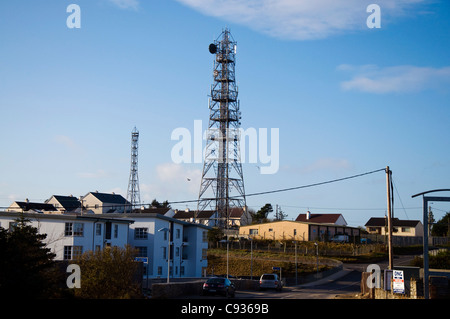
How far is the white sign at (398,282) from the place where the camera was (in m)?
A: 27.4

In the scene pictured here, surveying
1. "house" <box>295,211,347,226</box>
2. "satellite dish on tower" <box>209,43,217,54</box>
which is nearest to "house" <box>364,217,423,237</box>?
"house" <box>295,211,347,226</box>

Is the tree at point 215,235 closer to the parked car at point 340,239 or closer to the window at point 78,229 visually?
the parked car at point 340,239

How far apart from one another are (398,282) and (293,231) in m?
72.1

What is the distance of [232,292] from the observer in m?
37.5

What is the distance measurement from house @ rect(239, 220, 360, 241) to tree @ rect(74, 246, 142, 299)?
236 ft

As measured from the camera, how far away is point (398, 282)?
27688 mm

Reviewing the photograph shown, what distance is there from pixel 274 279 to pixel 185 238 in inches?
929

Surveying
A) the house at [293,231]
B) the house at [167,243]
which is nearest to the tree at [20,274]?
the house at [167,243]

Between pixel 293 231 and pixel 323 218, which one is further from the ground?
pixel 323 218

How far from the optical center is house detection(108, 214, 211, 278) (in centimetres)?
6053

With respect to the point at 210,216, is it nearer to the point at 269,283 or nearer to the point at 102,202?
the point at 102,202

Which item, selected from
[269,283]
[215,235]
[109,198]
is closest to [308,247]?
[215,235]

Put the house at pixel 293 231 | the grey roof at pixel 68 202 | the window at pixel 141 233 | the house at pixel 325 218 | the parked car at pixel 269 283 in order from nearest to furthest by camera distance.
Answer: the parked car at pixel 269 283
the window at pixel 141 233
the house at pixel 293 231
the house at pixel 325 218
the grey roof at pixel 68 202

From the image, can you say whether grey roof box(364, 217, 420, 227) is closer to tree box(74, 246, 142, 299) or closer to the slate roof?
the slate roof
